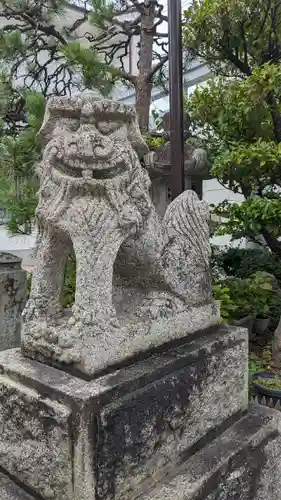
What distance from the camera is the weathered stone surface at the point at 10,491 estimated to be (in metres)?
1.06

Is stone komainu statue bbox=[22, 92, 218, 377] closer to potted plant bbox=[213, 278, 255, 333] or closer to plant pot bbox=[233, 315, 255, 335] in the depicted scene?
potted plant bbox=[213, 278, 255, 333]

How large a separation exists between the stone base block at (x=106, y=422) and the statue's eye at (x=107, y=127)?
71 centimetres

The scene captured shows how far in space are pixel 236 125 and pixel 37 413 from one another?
242cm

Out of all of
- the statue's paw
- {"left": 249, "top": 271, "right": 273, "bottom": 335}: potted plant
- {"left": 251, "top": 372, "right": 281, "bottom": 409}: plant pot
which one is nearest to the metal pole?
the statue's paw

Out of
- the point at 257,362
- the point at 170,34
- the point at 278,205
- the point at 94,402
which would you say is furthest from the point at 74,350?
the point at 257,362

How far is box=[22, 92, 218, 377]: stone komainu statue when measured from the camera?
1097 millimetres

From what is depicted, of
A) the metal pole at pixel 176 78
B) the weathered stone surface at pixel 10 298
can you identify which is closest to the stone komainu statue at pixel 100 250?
the metal pole at pixel 176 78

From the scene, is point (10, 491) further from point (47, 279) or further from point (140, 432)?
point (47, 279)

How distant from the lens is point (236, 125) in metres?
2.82

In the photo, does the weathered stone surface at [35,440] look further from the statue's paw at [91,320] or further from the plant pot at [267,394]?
the plant pot at [267,394]

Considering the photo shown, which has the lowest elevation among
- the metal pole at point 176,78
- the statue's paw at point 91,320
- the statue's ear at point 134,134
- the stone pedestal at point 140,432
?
the stone pedestal at point 140,432

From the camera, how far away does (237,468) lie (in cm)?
126

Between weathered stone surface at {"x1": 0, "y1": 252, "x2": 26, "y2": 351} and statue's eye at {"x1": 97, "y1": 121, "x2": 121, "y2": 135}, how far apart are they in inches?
71.6

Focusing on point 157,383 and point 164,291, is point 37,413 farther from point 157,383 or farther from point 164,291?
point 164,291
